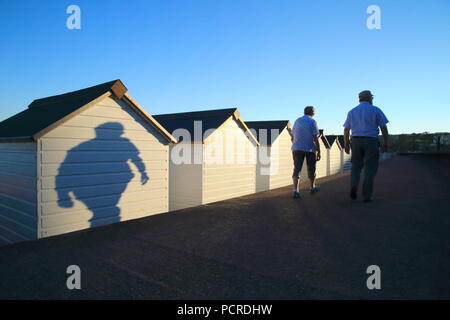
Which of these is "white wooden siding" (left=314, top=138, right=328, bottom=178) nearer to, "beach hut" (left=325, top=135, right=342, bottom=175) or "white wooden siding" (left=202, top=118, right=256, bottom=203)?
"beach hut" (left=325, top=135, right=342, bottom=175)

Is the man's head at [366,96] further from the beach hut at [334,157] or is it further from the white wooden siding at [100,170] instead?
the beach hut at [334,157]

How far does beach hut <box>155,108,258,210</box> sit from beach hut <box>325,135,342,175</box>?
10.4 meters

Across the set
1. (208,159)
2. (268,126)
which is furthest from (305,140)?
(268,126)

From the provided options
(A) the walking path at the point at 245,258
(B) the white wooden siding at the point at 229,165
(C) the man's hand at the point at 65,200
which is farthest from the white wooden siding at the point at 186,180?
(C) the man's hand at the point at 65,200

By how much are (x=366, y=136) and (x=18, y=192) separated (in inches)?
244

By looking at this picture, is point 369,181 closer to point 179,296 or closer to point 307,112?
point 307,112

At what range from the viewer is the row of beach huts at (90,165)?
443 cm

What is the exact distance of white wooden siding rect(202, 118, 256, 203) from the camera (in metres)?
7.67

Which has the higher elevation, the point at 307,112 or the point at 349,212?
the point at 307,112

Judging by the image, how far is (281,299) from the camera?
7.74ft

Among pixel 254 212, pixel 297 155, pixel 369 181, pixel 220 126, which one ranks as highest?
pixel 220 126

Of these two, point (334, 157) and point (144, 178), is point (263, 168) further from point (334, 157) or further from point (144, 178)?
point (334, 157)
